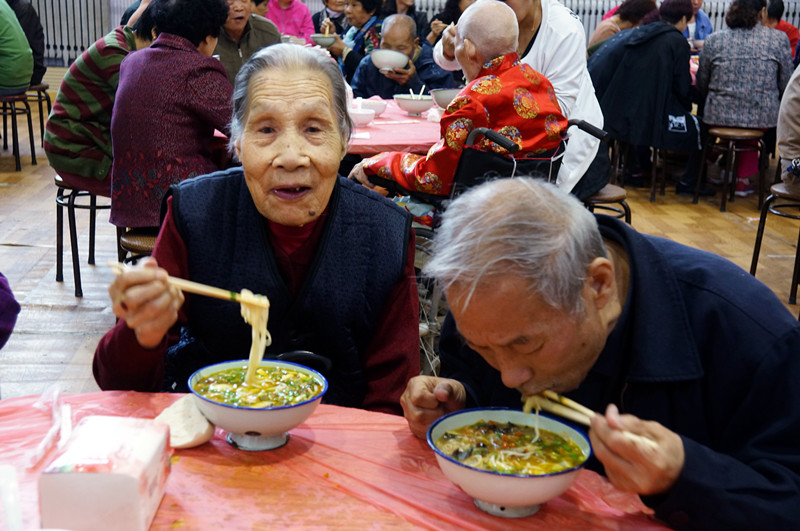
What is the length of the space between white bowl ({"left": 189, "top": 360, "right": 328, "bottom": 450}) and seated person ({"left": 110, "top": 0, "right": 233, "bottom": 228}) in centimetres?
204

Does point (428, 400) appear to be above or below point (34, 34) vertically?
below

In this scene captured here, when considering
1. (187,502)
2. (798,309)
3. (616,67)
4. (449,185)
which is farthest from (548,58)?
(187,502)

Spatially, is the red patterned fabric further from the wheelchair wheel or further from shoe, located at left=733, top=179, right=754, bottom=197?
shoe, located at left=733, top=179, right=754, bottom=197

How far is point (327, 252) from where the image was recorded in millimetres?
1757

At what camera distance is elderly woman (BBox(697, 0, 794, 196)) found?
6.16 meters

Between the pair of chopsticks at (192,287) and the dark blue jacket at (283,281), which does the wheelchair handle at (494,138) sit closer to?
the dark blue jacket at (283,281)

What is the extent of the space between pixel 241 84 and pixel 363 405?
30.3 inches

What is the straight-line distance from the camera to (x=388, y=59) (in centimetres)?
499

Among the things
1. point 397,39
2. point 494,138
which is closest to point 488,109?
point 494,138

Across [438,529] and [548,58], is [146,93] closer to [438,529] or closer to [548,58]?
[548,58]

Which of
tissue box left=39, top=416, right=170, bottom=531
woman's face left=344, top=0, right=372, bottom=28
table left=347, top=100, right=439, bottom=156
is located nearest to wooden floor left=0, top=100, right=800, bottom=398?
table left=347, top=100, right=439, bottom=156

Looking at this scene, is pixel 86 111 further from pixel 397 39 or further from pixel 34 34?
pixel 34 34

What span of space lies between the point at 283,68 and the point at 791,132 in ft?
11.0

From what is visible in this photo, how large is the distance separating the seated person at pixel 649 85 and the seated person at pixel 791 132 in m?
2.18
